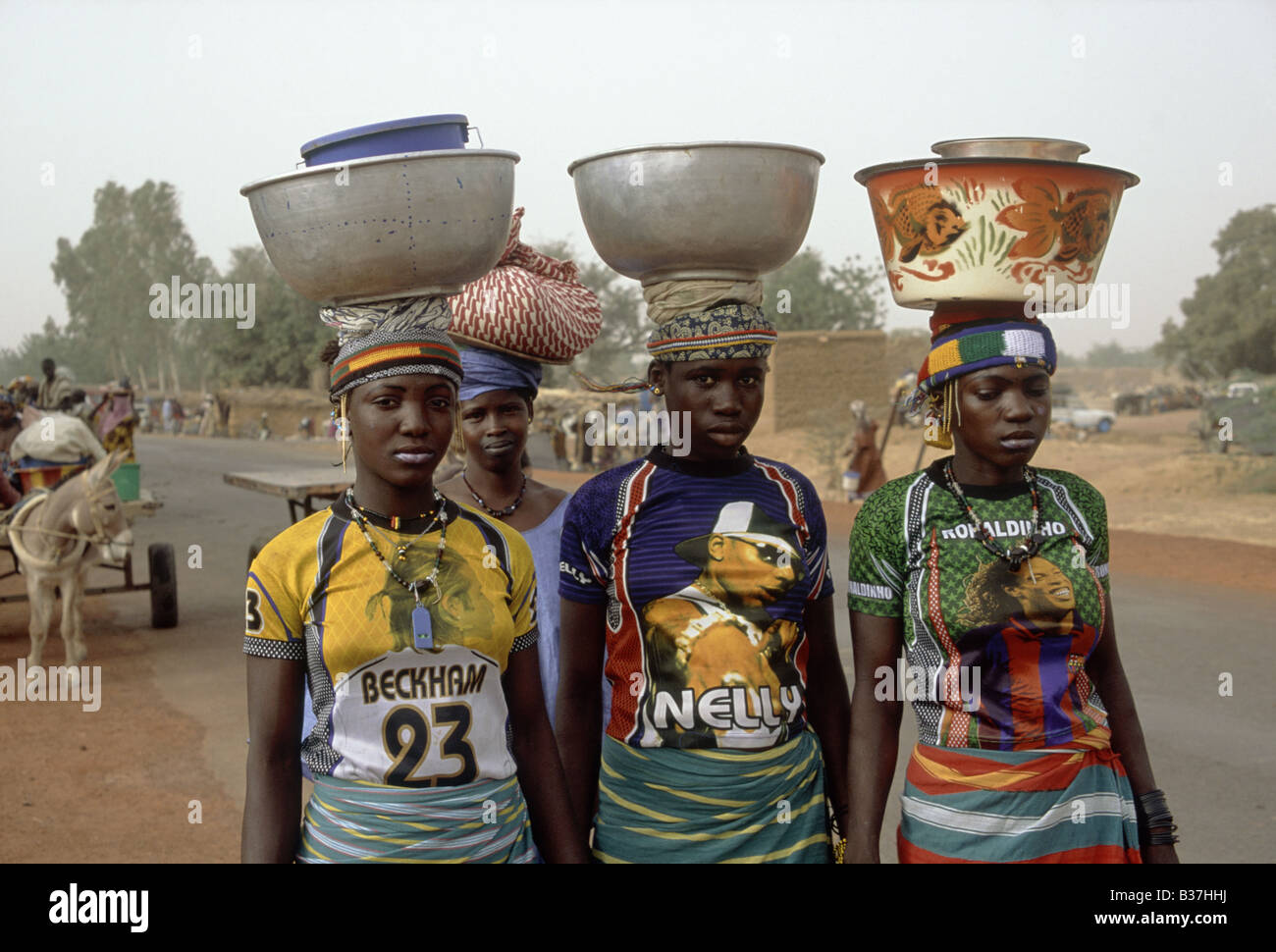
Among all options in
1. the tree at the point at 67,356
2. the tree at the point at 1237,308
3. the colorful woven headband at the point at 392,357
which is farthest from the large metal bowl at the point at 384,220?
the tree at the point at 67,356

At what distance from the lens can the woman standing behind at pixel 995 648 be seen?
2375 mm

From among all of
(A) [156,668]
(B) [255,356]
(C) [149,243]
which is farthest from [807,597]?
(C) [149,243]

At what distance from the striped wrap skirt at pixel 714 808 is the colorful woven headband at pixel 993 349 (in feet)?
2.80

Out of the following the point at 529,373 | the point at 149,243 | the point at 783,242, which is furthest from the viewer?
the point at 149,243

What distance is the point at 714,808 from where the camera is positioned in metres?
2.39

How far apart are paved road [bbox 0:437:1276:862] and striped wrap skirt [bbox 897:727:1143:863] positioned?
2398 millimetres

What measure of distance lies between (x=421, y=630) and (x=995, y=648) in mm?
1132

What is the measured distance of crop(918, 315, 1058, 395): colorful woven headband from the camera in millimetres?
2455

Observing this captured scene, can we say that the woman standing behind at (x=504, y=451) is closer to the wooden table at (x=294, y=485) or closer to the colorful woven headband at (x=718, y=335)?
the colorful woven headband at (x=718, y=335)

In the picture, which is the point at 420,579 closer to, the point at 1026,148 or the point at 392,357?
the point at 392,357

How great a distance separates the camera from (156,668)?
27.4ft

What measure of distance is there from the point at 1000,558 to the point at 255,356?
1871 inches

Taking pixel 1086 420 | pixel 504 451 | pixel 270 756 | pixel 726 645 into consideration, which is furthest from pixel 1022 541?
pixel 1086 420

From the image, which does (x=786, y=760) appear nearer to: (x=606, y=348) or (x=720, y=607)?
(x=720, y=607)
